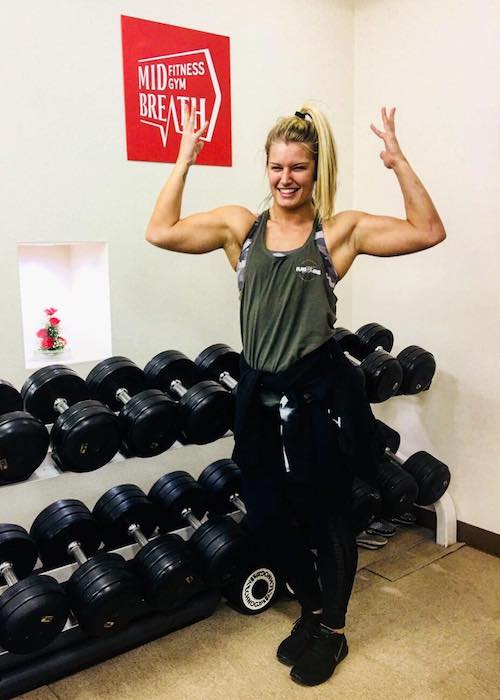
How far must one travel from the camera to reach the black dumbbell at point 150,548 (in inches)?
76.1

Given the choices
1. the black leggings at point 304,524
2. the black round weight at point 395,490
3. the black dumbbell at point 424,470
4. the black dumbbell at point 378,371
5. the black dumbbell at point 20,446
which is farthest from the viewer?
the black dumbbell at point 424,470

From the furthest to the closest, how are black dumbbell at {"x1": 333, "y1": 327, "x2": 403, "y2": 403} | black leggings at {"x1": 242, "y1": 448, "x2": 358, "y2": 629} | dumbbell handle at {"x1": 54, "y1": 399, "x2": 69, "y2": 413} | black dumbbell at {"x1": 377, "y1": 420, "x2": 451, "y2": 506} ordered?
black dumbbell at {"x1": 377, "y1": 420, "x2": 451, "y2": 506}
black dumbbell at {"x1": 333, "y1": 327, "x2": 403, "y2": 403}
dumbbell handle at {"x1": 54, "y1": 399, "x2": 69, "y2": 413}
black leggings at {"x1": 242, "y1": 448, "x2": 358, "y2": 629}

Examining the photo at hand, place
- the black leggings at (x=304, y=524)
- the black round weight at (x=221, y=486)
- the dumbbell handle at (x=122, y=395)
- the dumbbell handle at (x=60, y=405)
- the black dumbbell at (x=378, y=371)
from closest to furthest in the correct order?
the black leggings at (x=304, y=524) → the dumbbell handle at (x=60, y=405) → the dumbbell handle at (x=122, y=395) → the black round weight at (x=221, y=486) → the black dumbbell at (x=378, y=371)

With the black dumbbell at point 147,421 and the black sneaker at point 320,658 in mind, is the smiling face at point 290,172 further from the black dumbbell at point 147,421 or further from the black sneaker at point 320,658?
the black sneaker at point 320,658

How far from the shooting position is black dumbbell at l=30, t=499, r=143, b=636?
1807 millimetres

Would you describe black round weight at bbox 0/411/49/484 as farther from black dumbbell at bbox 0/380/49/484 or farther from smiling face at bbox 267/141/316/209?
smiling face at bbox 267/141/316/209

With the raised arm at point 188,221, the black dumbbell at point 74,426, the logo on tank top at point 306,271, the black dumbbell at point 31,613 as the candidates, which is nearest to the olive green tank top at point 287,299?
the logo on tank top at point 306,271

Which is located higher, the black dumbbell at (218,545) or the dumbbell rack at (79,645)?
the black dumbbell at (218,545)

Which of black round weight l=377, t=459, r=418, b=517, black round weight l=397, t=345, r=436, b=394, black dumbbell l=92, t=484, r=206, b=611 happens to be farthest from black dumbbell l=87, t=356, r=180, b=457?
black round weight l=397, t=345, r=436, b=394

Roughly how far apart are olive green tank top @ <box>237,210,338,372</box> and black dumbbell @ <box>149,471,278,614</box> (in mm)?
617

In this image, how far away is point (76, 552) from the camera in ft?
6.52

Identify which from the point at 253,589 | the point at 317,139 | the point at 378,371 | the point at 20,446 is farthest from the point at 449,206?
the point at 20,446

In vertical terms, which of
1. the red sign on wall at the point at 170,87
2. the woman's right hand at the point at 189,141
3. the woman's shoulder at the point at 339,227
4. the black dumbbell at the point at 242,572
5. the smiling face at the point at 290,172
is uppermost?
the red sign on wall at the point at 170,87

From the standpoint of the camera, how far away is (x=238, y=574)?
2146mm
